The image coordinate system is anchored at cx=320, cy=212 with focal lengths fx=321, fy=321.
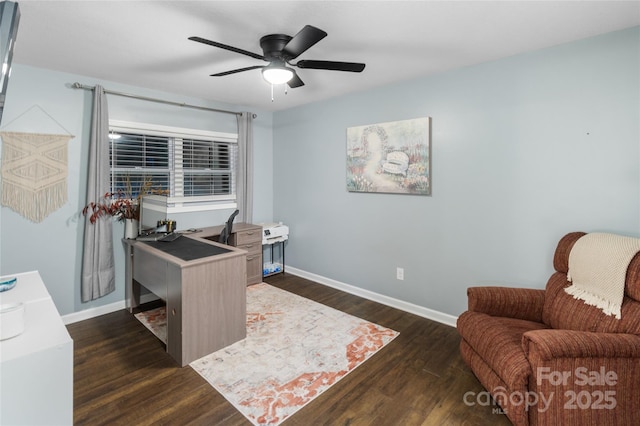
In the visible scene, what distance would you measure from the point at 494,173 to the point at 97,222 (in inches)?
A: 149

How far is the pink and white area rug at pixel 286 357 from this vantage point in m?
2.08

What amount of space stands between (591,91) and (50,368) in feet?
11.3

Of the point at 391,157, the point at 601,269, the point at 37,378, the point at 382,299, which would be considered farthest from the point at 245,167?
the point at 601,269

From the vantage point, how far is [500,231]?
2797mm

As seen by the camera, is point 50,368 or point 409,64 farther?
point 409,64

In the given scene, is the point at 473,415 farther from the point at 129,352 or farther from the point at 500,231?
the point at 129,352

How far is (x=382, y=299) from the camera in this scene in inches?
145

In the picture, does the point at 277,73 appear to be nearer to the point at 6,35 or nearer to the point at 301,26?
the point at 301,26

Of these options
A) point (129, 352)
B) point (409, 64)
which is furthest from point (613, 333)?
point (129, 352)

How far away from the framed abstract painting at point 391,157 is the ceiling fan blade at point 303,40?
1.60 meters

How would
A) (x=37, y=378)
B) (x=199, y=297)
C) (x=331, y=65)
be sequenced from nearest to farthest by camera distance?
(x=37, y=378), (x=331, y=65), (x=199, y=297)

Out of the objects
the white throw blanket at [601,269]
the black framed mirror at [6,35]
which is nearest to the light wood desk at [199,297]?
the black framed mirror at [6,35]

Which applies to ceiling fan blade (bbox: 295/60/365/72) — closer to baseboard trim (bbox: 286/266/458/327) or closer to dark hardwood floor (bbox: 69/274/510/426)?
dark hardwood floor (bbox: 69/274/510/426)

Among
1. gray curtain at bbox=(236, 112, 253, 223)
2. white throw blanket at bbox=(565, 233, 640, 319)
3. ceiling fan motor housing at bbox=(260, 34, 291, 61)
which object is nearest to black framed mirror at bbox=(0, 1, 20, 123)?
ceiling fan motor housing at bbox=(260, 34, 291, 61)
